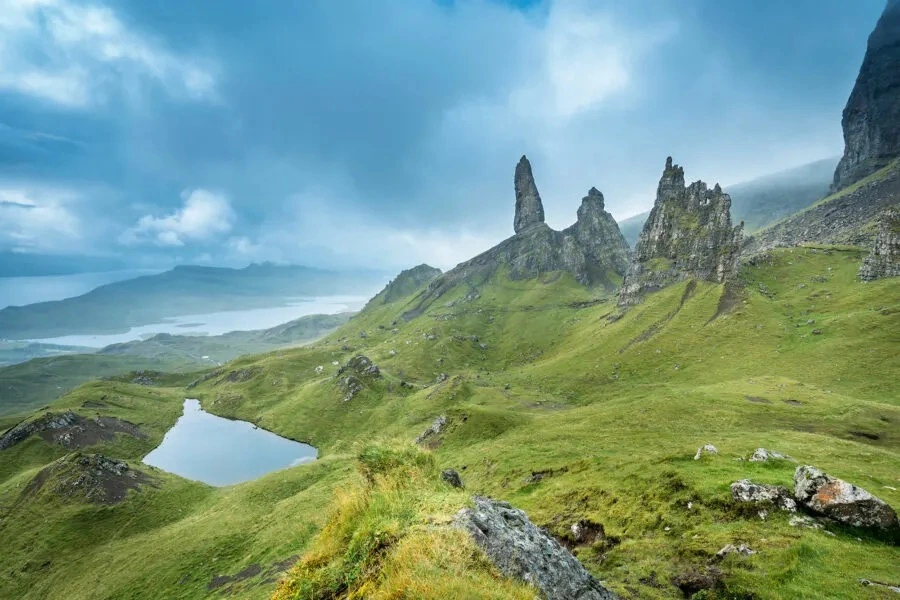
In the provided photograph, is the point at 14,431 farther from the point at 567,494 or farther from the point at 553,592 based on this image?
the point at 553,592

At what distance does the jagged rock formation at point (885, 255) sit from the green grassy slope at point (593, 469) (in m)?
6.52

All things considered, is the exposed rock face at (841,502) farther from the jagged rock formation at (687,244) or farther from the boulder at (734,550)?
the jagged rock formation at (687,244)

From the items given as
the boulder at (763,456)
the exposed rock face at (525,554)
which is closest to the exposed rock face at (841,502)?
the boulder at (763,456)

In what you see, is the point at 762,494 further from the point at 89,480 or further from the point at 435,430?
the point at 89,480

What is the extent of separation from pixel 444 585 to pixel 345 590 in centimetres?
288

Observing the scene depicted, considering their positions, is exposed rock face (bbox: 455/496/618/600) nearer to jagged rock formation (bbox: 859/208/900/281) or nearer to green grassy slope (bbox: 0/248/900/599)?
green grassy slope (bbox: 0/248/900/599)

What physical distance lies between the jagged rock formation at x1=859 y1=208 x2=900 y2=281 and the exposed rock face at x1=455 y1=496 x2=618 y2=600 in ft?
518

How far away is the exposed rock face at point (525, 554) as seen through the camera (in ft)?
33.5

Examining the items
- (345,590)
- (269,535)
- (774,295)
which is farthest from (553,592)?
(774,295)

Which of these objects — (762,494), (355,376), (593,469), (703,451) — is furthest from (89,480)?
(762,494)

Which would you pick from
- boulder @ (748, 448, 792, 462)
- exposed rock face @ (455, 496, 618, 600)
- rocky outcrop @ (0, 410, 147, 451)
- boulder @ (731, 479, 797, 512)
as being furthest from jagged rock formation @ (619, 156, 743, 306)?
rocky outcrop @ (0, 410, 147, 451)

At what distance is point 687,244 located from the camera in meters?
174

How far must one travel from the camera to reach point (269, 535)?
4900cm

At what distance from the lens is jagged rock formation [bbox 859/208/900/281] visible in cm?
11775
